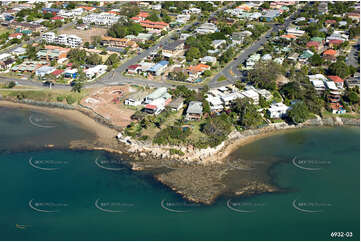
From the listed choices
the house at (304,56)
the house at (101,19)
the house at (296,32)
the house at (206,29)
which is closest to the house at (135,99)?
the house at (304,56)

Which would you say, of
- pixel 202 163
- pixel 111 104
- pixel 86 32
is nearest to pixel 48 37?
pixel 86 32

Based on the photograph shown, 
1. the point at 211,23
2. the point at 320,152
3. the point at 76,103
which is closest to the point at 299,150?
the point at 320,152

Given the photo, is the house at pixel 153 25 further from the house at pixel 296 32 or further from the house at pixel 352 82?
the house at pixel 352 82

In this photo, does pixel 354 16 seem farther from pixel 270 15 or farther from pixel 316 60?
pixel 316 60

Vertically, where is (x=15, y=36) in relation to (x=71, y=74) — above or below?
above

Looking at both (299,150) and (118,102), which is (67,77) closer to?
(118,102)

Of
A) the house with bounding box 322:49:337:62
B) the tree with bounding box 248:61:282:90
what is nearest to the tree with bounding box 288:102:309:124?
the tree with bounding box 248:61:282:90
